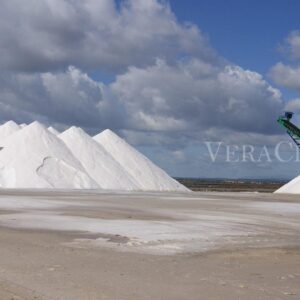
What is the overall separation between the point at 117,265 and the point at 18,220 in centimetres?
932

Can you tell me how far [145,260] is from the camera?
33.6 ft

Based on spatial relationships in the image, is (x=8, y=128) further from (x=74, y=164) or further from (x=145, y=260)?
(x=145, y=260)

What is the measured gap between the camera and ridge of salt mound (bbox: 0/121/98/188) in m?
50.3

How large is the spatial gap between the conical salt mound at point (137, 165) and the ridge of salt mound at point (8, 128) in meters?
13.3

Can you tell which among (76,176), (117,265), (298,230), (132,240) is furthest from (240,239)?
(76,176)

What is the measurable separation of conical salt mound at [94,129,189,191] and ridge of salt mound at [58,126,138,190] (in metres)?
1.32

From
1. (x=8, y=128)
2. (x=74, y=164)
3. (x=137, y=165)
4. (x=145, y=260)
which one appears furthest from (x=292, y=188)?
(x=145, y=260)

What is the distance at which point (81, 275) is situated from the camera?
8.43m

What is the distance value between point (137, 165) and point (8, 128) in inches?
878

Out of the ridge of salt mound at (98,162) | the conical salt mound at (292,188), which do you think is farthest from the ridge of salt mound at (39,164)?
the conical salt mound at (292,188)

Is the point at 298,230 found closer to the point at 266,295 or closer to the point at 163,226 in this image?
the point at 163,226

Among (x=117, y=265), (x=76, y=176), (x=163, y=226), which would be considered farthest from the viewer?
(x=76, y=176)

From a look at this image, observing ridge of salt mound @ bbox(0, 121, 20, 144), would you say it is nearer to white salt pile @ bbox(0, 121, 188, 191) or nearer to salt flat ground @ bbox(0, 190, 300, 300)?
white salt pile @ bbox(0, 121, 188, 191)

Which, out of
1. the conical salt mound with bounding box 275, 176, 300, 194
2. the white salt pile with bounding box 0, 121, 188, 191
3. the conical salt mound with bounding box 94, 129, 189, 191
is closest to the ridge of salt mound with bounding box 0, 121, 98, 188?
the white salt pile with bounding box 0, 121, 188, 191
